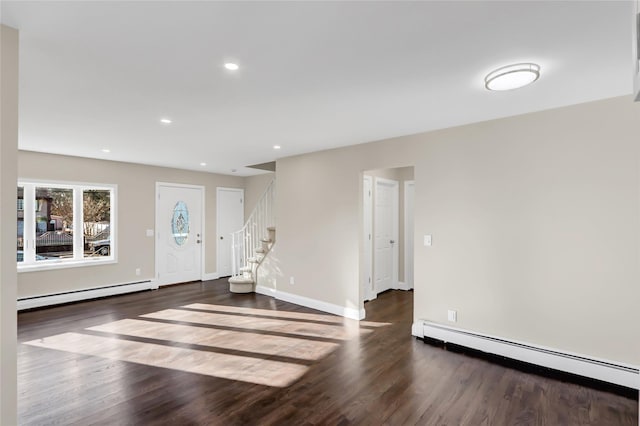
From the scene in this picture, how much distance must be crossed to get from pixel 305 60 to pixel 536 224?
2624 mm

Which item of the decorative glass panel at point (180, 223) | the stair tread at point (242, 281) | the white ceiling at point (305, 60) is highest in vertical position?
the white ceiling at point (305, 60)

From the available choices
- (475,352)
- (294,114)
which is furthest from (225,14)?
(475,352)

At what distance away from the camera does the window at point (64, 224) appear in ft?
16.3

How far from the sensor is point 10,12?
1.55 metres

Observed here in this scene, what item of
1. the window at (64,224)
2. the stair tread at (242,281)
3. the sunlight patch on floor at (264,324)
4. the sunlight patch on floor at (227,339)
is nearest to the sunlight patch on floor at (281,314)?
the sunlight patch on floor at (264,324)

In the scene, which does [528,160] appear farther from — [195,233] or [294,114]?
[195,233]

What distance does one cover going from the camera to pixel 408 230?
20.3ft

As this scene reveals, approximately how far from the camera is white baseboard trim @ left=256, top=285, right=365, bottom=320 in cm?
451

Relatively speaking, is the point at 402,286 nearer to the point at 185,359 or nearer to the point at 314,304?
the point at 314,304

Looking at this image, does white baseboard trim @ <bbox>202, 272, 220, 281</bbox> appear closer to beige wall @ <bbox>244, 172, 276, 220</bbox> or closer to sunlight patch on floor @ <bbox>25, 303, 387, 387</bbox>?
beige wall @ <bbox>244, 172, 276, 220</bbox>

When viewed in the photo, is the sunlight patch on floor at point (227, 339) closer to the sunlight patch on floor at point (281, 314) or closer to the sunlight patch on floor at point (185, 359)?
the sunlight patch on floor at point (185, 359)

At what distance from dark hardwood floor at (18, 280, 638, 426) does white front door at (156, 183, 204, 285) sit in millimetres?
2241

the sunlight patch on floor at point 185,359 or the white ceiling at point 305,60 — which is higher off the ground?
the white ceiling at point 305,60

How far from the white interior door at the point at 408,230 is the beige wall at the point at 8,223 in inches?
219
